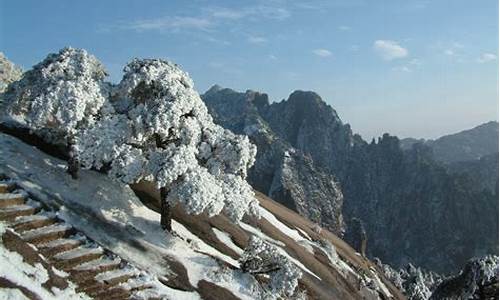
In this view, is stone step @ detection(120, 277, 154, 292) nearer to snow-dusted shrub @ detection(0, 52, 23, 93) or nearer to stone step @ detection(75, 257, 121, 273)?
stone step @ detection(75, 257, 121, 273)

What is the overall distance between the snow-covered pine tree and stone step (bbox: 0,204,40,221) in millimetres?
5125

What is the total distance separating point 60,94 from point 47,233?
944 cm

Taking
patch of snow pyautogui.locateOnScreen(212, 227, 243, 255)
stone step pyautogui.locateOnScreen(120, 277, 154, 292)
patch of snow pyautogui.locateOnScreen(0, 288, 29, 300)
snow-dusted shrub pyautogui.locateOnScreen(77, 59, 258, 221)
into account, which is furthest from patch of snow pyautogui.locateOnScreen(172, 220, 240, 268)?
patch of snow pyautogui.locateOnScreen(0, 288, 29, 300)

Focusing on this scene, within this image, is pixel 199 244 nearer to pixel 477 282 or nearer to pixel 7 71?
pixel 477 282

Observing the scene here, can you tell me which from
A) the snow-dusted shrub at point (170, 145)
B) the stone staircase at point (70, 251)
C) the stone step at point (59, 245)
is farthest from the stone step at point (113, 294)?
the snow-dusted shrub at point (170, 145)

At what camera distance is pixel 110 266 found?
3206cm

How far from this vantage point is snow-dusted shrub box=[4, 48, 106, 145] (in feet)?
119

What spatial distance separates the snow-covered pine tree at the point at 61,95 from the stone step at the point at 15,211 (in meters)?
5.13

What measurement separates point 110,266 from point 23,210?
5855 mm

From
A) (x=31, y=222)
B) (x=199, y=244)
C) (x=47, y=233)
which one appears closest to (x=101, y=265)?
(x=47, y=233)

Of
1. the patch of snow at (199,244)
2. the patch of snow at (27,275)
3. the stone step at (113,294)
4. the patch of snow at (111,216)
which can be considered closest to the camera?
the patch of snow at (27,275)

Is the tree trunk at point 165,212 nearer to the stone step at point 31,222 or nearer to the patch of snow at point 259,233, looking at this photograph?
the stone step at point 31,222

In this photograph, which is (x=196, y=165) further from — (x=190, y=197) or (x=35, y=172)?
(x=35, y=172)

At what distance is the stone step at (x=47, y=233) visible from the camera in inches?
1217
